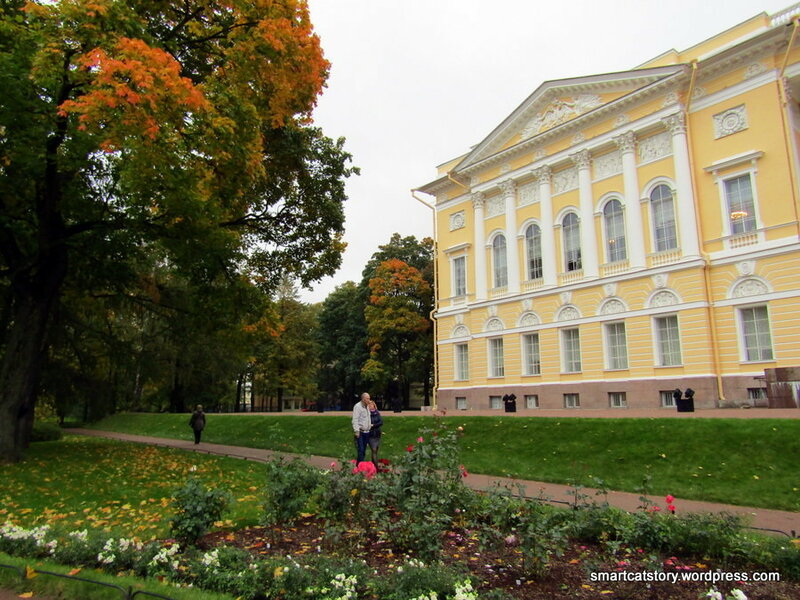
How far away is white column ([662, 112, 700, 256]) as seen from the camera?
23.2 metres

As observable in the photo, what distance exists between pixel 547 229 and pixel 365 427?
19.9 m

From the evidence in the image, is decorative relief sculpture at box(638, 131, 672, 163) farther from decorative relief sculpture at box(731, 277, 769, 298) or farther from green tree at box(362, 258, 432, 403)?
green tree at box(362, 258, 432, 403)

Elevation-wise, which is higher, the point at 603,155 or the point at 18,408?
the point at 603,155

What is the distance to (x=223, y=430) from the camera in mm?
25953

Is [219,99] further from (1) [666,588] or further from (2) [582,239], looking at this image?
(2) [582,239]

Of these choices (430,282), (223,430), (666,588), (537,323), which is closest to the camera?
(666,588)

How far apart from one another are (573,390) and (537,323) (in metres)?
4.08

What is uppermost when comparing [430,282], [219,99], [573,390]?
[430,282]

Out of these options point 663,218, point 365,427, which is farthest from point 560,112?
point 365,427

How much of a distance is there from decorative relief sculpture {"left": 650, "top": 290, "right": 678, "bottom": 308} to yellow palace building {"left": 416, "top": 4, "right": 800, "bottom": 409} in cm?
9

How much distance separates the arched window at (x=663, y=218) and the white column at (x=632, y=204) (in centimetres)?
60

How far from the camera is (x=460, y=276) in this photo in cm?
3466

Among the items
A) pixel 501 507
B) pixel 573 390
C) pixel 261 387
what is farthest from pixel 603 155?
pixel 261 387

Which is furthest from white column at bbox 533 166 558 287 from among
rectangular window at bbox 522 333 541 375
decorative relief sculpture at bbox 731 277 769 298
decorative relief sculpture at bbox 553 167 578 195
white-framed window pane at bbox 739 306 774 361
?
white-framed window pane at bbox 739 306 774 361
